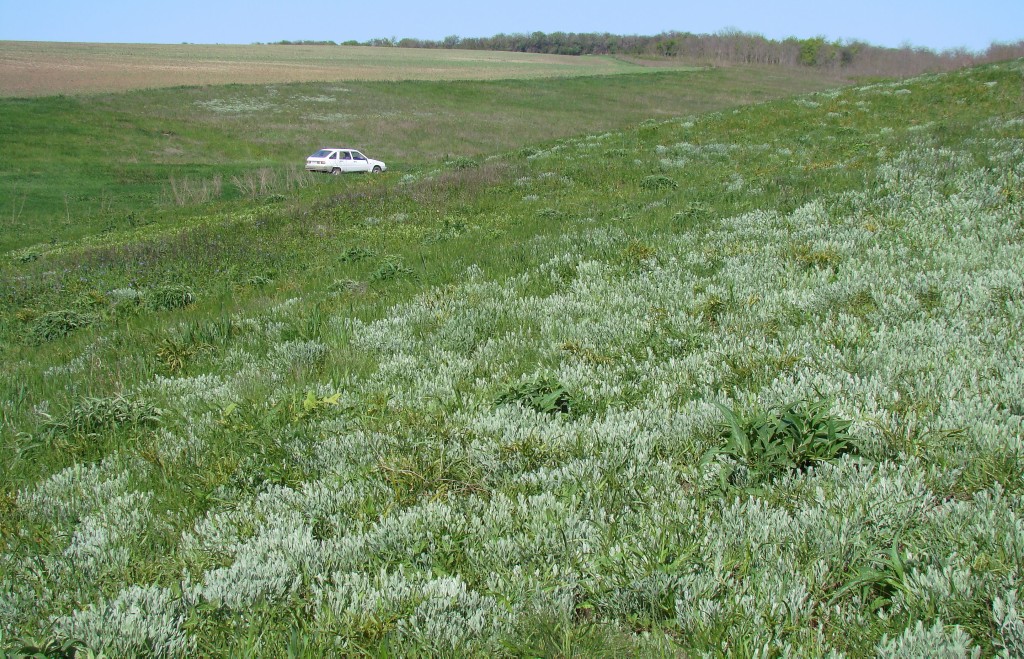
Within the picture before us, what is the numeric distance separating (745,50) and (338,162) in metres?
131

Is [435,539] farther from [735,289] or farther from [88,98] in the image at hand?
[88,98]

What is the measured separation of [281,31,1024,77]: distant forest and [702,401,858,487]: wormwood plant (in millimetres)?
129240

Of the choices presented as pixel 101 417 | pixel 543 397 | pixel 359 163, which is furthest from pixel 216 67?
pixel 543 397

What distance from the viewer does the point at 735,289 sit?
766cm

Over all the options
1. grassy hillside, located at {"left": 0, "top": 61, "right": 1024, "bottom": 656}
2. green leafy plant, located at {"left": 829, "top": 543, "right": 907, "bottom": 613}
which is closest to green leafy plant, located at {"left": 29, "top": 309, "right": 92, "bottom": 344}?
grassy hillside, located at {"left": 0, "top": 61, "right": 1024, "bottom": 656}

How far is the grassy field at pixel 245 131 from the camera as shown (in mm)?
31141

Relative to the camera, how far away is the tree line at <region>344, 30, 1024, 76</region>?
417ft

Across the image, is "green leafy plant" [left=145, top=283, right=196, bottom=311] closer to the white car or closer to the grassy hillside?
the grassy hillside

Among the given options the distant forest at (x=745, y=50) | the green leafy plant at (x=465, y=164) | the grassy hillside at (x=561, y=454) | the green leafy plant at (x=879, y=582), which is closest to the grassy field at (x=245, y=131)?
the green leafy plant at (x=465, y=164)

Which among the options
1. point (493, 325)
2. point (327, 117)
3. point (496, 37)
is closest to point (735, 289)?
point (493, 325)

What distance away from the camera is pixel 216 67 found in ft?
285

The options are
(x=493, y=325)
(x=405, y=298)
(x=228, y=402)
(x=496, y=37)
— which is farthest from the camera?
(x=496, y=37)

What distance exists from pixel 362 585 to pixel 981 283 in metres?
6.66

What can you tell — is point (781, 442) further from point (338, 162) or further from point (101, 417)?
point (338, 162)
